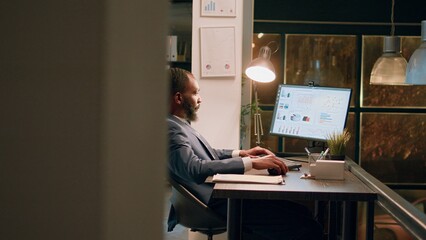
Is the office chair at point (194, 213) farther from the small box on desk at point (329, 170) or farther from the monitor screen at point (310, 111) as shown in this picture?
the monitor screen at point (310, 111)

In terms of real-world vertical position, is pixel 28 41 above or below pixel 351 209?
above

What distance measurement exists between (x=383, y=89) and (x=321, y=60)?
804 mm

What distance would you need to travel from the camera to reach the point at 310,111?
14.9ft

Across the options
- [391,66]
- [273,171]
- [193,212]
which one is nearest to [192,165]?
[193,212]

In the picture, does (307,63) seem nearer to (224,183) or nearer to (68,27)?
(224,183)

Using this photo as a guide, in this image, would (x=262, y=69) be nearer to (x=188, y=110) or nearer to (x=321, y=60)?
(x=188, y=110)

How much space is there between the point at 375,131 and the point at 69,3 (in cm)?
764

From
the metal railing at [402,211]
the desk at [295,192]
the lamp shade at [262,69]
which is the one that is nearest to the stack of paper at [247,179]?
the desk at [295,192]

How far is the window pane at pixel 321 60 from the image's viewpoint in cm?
789

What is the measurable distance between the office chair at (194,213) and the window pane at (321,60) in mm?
4420

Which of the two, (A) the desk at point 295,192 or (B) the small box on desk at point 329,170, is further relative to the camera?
(B) the small box on desk at point 329,170

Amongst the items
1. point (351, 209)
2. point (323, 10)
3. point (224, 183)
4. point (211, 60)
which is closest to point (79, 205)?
point (224, 183)

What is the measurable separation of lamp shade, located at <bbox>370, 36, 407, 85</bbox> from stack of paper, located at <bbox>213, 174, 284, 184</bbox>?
1.80 m

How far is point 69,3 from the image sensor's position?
2.03ft
